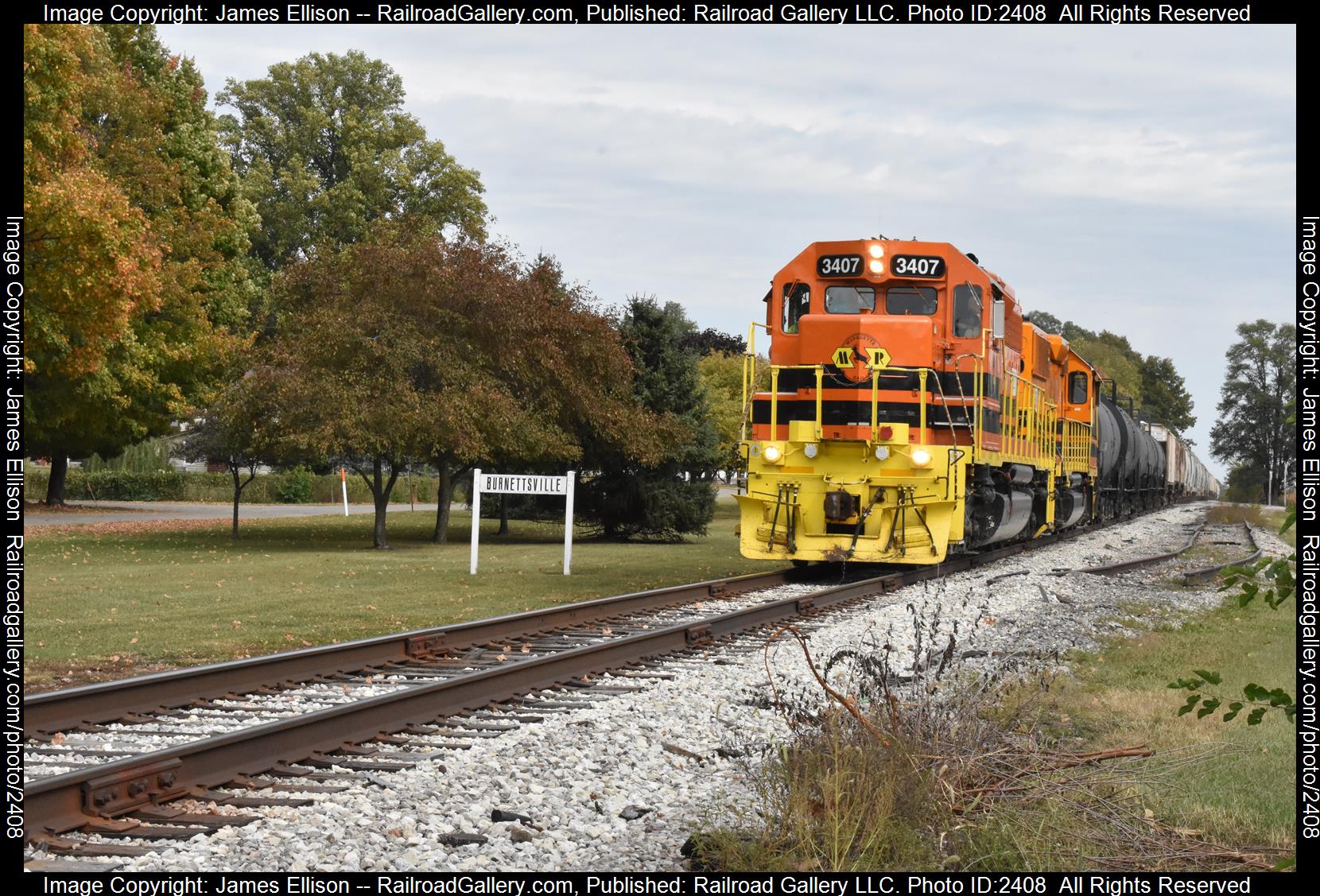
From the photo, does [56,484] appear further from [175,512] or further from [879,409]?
[879,409]

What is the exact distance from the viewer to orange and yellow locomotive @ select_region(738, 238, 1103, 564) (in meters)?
15.0

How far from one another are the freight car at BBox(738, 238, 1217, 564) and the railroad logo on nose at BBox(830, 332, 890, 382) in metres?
0.02

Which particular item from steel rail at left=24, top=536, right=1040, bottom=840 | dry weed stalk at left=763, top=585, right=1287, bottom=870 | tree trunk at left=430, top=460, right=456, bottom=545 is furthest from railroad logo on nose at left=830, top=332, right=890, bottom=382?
tree trunk at left=430, top=460, right=456, bottom=545

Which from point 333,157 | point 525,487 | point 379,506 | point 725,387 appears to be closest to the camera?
point 525,487

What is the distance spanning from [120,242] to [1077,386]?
17720mm

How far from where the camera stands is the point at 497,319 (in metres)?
25.4

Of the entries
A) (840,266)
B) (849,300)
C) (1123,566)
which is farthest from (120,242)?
(1123,566)

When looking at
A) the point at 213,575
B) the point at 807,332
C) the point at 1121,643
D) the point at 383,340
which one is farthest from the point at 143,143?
the point at 1121,643

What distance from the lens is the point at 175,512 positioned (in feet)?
144

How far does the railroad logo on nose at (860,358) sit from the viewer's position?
1514 centimetres

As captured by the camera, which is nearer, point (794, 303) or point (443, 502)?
point (794, 303)

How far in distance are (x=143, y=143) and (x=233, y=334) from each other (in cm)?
751
